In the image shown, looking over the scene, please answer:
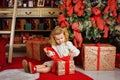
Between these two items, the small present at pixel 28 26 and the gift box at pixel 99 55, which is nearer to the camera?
the gift box at pixel 99 55

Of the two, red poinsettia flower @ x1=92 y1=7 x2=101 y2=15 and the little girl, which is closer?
the little girl

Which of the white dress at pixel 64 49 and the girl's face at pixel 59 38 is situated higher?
the girl's face at pixel 59 38

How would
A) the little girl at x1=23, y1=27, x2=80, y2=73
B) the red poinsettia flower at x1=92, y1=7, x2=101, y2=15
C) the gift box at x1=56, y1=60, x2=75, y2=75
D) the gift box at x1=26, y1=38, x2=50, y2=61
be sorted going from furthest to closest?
1. the gift box at x1=26, y1=38, x2=50, y2=61
2. the red poinsettia flower at x1=92, y1=7, x2=101, y2=15
3. the little girl at x1=23, y1=27, x2=80, y2=73
4. the gift box at x1=56, y1=60, x2=75, y2=75

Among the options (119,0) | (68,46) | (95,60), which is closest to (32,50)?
(68,46)

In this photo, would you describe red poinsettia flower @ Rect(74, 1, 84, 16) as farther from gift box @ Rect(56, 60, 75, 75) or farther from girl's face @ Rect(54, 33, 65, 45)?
gift box @ Rect(56, 60, 75, 75)

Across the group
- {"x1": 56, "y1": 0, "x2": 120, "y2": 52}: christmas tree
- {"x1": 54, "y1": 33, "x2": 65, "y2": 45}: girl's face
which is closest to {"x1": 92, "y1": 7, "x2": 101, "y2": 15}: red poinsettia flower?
{"x1": 56, "y1": 0, "x2": 120, "y2": 52}: christmas tree

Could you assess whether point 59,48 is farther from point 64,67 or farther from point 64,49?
point 64,67

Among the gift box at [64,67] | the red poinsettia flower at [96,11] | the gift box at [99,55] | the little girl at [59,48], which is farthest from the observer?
the red poinsettia flower at [96,11]

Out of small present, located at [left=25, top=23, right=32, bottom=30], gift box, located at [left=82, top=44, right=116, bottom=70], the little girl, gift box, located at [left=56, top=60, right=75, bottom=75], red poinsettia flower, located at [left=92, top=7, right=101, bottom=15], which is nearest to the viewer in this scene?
gift box, located at [left=56, top=60, right=75, bottom=75]

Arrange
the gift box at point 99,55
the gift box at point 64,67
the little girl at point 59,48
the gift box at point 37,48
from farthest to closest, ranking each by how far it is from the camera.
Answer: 1. the gift box at point 37,48
2. the gift box at point 99,55
3. the little girl at point 59,48
4. the gift box at point 64,67

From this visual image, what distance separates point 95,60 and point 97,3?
72 cm

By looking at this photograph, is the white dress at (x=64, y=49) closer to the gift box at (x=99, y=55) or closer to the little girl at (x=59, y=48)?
the little girl at (x=59, y=48)

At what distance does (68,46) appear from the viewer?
8.73 feet

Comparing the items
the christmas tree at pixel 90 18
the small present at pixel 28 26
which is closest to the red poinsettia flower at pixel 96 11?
the christmas tree at pixel 90 18
